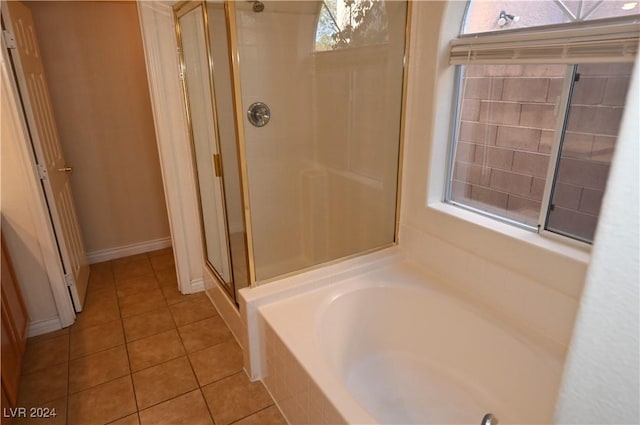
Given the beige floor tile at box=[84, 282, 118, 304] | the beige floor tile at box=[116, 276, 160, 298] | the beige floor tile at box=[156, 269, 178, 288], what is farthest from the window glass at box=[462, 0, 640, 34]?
the beige floor tile at box=[84, 282, 118, 304]

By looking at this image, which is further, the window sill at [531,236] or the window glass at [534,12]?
the window sill at [531,236]

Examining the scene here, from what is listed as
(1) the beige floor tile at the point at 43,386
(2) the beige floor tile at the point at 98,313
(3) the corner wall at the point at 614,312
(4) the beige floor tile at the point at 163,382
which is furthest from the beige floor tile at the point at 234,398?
(3) the corner wall at the point at 614,312

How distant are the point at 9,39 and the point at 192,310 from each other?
1833 millimetres

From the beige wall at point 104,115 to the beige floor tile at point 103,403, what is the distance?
1.68m

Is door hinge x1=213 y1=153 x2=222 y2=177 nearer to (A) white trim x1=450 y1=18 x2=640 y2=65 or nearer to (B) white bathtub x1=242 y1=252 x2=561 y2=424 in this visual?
(B) white bathtub x1=242 y1=252 x2=561 y2=424

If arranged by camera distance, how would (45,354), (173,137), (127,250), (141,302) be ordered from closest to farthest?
(45,354)
(173,137)
(141,302)
(127,250)

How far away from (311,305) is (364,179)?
0.93 metres

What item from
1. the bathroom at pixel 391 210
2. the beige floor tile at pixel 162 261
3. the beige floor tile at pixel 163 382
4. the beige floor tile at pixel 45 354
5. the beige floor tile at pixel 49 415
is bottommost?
the beige floor tile at pixel 49 415

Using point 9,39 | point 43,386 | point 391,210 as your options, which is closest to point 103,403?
point 43,386

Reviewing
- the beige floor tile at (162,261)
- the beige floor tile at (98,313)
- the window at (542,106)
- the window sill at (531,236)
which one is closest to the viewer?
the window at (542,106)

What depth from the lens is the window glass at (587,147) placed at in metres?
1.36

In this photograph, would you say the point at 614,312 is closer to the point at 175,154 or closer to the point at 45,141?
the point at 175,154

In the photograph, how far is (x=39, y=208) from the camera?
86.2 inches

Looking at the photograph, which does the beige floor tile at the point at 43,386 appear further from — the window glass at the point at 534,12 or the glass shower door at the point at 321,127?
the window glass at the point at 534,12
